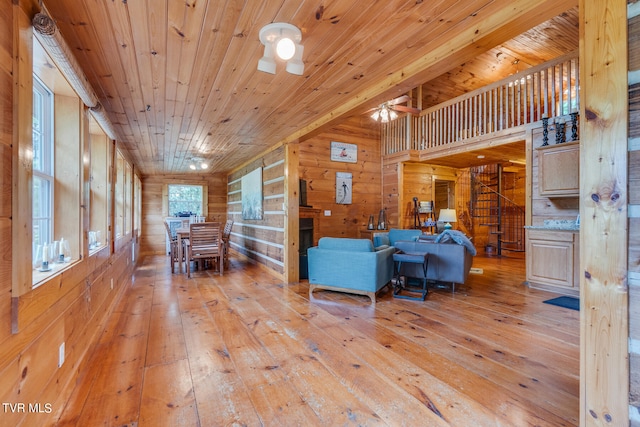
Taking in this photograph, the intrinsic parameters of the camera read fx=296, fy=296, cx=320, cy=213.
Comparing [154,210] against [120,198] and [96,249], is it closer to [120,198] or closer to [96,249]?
[120,198]

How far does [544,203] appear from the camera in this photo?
14.7 feet

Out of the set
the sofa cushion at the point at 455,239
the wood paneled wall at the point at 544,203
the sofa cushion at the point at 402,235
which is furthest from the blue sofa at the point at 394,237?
the wood paneled wall at the point at 544,203

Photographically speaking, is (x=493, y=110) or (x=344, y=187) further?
(x=344, y=187)

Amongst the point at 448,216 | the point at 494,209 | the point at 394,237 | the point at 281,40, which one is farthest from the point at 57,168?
the point at 494,209

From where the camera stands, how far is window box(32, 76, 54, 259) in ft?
6.26

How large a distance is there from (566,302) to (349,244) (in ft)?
8.75

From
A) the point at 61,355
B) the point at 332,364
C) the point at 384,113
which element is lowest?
the point at 332,364

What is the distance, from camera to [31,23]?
1352 mm

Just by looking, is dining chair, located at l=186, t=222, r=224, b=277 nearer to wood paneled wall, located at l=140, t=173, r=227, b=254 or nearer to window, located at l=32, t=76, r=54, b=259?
window, located at l=32, t=76, r=54, b=259

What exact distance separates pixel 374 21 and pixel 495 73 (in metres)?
8.23

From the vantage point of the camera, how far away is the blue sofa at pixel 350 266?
139 inches

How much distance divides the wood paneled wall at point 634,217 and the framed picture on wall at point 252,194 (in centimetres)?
507

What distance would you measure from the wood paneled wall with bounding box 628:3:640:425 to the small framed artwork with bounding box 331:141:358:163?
564cm

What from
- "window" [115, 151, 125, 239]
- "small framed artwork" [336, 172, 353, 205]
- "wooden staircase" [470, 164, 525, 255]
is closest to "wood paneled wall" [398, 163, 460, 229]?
"wooden staircase" [470, 164, 525, 255]
